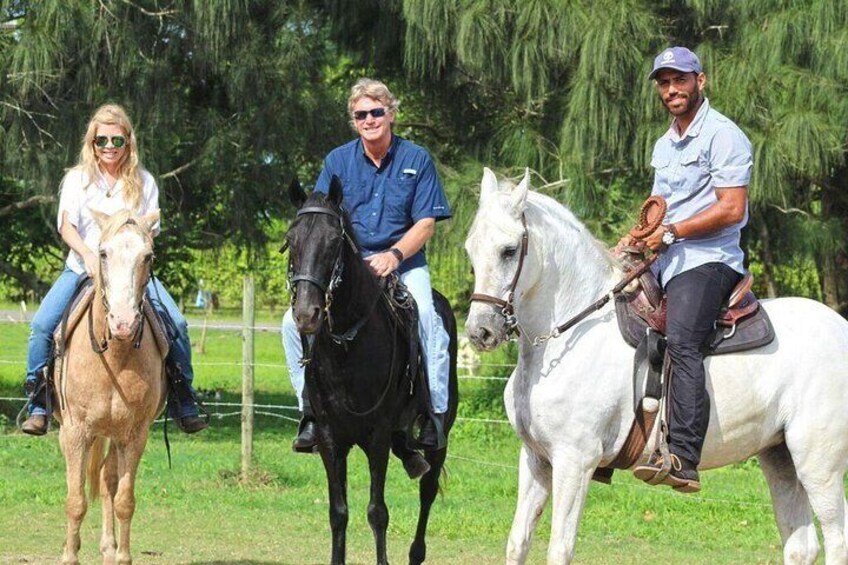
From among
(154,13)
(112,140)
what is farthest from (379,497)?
(154,13)

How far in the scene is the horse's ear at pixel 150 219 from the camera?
21.9 feet

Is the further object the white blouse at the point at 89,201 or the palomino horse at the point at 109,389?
the white blouse at the point at 89,201

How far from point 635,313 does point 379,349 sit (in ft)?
4.85

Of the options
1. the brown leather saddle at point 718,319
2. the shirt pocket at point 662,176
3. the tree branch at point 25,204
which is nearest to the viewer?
the brown leather saddle at point 718,319

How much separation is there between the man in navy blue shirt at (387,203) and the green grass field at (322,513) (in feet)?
5.83

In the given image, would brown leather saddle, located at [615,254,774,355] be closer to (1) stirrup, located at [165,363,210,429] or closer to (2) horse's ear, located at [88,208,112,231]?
(2) horse's ear, located at [88,208,112,231]

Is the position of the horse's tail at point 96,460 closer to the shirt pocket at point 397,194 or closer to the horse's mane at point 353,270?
the horse's mane at point 353,270

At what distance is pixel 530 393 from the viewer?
19.0 ft

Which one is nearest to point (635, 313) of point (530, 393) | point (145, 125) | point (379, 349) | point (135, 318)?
point (530, 393)

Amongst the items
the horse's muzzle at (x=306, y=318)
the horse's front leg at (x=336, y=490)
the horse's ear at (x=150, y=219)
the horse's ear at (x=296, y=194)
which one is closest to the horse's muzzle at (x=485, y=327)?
the horse's muzzle at (x=306, y=318)

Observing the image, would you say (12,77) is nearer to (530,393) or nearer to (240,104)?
(240,104)

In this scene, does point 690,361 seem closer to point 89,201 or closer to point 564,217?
point 564,217

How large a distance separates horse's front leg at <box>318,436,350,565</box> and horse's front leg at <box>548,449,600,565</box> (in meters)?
1.46

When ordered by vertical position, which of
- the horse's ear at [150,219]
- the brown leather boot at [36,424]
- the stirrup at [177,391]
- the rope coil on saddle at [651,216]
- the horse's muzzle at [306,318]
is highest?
the rope coil on saddle at [651,216]
